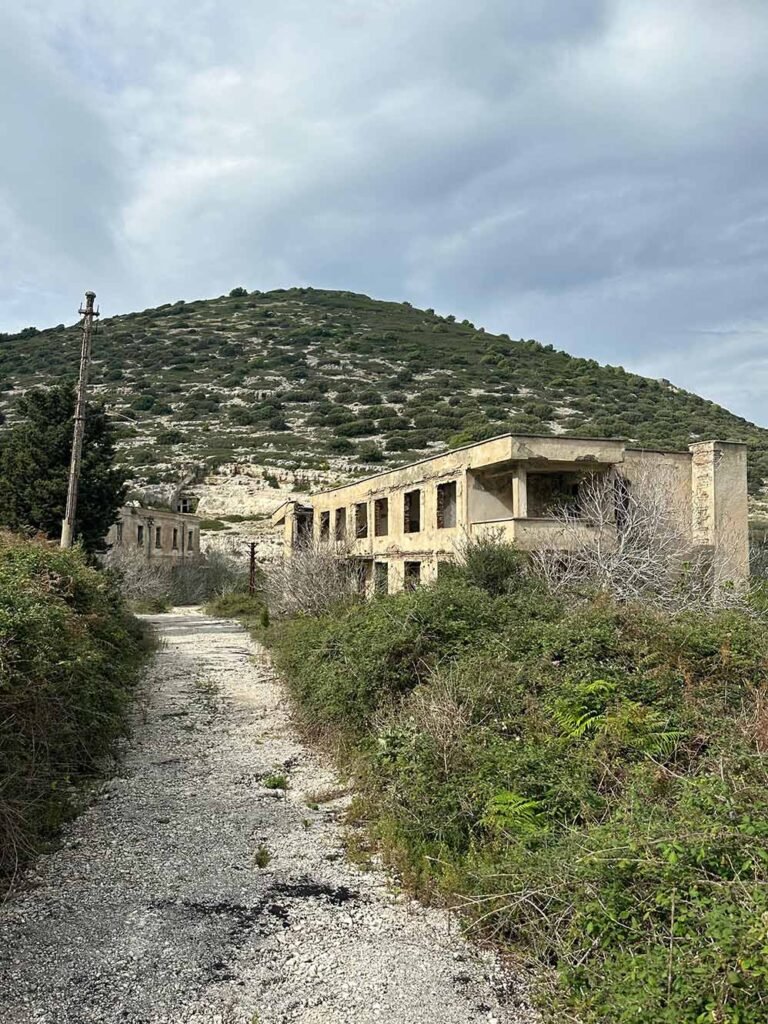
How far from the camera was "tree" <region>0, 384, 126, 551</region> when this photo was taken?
19.4 meters

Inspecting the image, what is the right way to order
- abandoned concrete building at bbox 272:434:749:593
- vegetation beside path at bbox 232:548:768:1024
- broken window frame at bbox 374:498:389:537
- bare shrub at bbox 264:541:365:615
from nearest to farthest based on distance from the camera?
vegetation beside path at bbox 232:548:768:1024 → abandoned concrete building at bbox 272:434:749:593 → bare shrub at bbox 264:541:365:615 → broken window frame at bbox 374:498:389:537

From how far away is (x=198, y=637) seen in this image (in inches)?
844

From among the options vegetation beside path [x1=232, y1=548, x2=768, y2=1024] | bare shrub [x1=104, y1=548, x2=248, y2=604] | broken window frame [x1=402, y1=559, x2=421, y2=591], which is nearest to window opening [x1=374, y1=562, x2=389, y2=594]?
broken window frame [x1=402, y1=559, x2=421, y2=591]

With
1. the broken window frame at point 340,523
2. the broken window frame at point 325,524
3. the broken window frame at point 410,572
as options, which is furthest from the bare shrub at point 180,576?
the broken window frame at point 410,572

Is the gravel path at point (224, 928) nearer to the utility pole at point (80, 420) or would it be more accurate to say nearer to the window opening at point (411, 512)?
the utility pole at point (80, 420)

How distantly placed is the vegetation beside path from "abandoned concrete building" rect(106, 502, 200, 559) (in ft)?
81.9

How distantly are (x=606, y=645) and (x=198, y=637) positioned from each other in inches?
627

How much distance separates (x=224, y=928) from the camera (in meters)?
4.91

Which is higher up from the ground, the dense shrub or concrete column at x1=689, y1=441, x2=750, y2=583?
concrete column at x1=689, y1=441, x2=750, y2=583

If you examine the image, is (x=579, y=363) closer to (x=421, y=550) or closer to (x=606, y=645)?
(x=421, y=550)

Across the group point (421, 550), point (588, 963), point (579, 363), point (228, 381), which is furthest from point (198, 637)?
point (579, 363)

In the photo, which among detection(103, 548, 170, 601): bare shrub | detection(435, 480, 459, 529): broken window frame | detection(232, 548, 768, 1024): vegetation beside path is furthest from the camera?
detection(103, 548, 170, 601): bare shrub

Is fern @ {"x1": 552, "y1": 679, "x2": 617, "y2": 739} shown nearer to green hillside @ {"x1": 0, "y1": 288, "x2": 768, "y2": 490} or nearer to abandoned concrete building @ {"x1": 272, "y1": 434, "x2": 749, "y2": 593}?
abandoned concrete building @ {"x1": 272, "y1": 434, "x2": 749, "y2": 593}

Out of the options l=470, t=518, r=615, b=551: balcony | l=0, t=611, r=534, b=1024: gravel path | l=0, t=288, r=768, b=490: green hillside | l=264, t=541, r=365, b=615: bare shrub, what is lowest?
l=0, t=611, r=534, b=1024: gravel path
